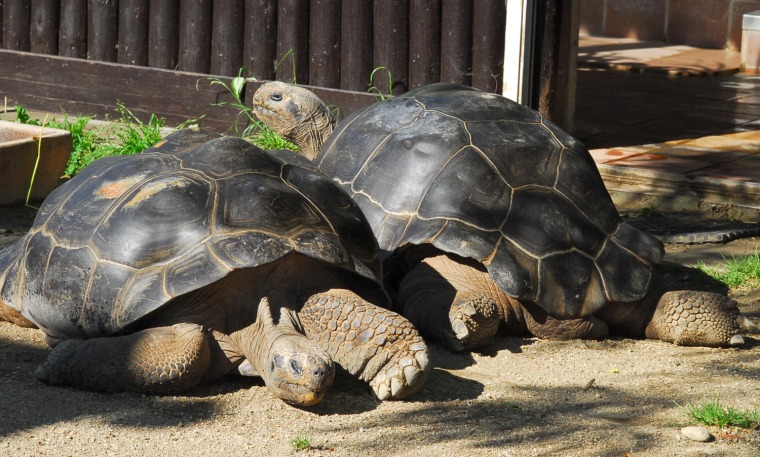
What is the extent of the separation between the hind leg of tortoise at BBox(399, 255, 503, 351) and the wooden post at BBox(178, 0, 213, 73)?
3655mm

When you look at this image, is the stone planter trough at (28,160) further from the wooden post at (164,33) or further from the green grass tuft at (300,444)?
the green grass tuft at (300,444)

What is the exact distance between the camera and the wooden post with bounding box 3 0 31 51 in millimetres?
7863

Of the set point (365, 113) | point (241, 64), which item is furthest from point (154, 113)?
point (365, 113)

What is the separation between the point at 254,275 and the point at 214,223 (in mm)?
211

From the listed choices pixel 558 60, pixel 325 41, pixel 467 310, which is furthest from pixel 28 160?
pixel 558 60

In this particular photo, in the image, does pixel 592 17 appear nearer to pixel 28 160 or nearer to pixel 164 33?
pixel 164 33

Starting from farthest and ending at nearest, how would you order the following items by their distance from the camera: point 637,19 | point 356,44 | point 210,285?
point 637,19
point 356,44
point 210,285

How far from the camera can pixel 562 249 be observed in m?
4.05

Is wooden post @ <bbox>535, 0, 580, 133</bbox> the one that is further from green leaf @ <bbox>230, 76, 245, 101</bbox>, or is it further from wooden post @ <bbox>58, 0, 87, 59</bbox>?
wooden post @ <bbox>58, 0, 87, 59</bbox>

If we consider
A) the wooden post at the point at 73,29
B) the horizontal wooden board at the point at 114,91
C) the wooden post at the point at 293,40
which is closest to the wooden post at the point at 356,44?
the horizontal wooden board at the point at 114,91

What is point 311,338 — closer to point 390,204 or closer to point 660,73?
point 390,204

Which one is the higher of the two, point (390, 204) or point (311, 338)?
point (390, 204)

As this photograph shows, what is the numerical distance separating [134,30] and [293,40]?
4.13ft

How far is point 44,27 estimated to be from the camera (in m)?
7.80
